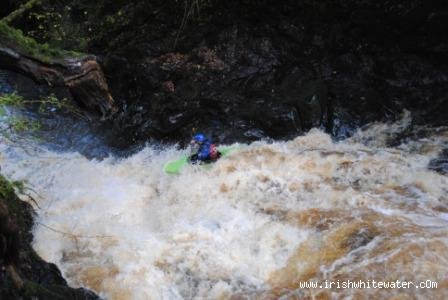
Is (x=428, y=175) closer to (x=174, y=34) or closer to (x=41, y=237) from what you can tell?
(x=41, y=237)

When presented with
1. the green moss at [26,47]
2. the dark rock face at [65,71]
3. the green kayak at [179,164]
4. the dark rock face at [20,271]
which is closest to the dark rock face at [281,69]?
the green kayak at [179,164]

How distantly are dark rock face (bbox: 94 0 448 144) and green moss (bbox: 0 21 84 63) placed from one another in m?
1.22

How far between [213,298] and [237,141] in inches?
122

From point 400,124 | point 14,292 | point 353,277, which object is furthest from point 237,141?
point 14,292

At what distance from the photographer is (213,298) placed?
3.93m

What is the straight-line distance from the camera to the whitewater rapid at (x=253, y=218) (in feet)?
13.1

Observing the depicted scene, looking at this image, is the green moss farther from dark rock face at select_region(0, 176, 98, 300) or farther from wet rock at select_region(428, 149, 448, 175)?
wet rock at select_region(428, 149, 448, 175)

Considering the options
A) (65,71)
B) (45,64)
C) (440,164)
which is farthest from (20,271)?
(45,64)

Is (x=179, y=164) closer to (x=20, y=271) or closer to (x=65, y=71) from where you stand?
(x=65, y=71)

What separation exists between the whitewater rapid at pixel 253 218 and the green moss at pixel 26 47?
57.9 inches

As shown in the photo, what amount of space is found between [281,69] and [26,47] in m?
4.00

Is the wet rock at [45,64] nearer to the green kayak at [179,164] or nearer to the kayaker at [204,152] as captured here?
the green kayak at [179,164]

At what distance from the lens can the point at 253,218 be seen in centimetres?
491

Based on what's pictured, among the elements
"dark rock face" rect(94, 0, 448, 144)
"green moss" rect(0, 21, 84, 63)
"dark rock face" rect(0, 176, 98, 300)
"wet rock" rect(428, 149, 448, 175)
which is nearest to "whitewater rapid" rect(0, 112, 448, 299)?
"wet rock" rect(428, 149, 448, 175)
